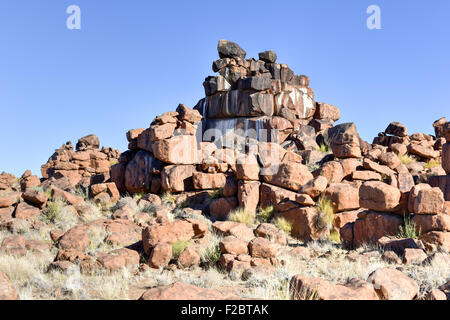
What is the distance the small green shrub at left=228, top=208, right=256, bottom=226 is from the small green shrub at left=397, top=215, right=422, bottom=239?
4.48 metres

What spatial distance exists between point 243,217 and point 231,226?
2.55 metres

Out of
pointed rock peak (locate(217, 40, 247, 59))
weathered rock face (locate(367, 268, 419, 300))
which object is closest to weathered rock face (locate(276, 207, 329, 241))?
weathered rock face (locate(367, 268, 419, 300))

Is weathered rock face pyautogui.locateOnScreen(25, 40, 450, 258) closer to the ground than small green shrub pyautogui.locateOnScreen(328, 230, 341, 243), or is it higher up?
higher up

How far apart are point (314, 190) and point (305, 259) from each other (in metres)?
3.57

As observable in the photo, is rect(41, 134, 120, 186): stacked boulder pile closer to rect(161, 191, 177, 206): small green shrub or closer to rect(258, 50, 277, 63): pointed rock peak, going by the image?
rect(161, 191, 177, 206): small green shrub

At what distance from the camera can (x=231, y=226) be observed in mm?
9906

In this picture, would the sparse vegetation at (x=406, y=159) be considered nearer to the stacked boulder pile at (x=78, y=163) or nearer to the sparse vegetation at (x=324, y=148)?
the sparse vegetation at (x=324, y=148)

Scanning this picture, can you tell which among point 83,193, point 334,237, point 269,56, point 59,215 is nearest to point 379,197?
point 334,237

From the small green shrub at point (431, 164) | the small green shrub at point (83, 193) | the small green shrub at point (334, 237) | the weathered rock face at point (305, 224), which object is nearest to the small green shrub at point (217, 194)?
the weathered rock face at point (305, 224)

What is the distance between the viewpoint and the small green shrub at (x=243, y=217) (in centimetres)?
1231

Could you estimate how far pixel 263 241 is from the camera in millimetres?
8000

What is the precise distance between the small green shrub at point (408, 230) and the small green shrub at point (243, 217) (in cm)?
448

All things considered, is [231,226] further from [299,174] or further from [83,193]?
[83,193]

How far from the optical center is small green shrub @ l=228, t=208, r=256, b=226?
12308 millimetres
